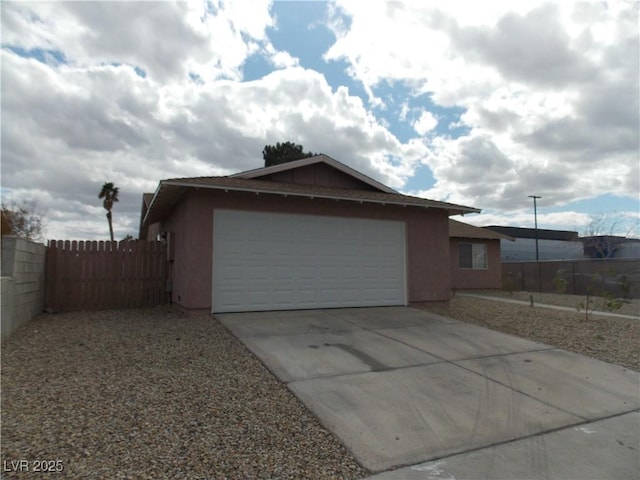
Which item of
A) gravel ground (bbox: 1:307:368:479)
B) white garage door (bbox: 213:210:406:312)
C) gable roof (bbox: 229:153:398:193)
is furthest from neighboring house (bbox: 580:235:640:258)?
gravel ground (bbox: 1:307:368:479)

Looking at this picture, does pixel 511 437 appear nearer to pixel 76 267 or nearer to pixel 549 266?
pixel 76 267

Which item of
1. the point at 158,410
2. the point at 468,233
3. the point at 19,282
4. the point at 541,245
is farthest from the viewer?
the point at 541,245

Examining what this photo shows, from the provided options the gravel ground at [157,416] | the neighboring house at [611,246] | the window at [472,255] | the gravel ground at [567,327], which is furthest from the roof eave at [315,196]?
the neighboring house at [611,246]

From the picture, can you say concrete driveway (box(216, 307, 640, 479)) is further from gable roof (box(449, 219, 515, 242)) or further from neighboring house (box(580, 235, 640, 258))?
neighboring house (box(580, 235, 640, 258))

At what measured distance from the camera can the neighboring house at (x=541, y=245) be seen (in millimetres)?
45938

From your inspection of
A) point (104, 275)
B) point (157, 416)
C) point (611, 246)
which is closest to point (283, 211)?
point (104, 275)

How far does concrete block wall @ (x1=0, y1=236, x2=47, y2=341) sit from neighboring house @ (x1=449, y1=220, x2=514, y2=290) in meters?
16.1

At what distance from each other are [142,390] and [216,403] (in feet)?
3.01

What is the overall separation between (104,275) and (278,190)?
5.39 m

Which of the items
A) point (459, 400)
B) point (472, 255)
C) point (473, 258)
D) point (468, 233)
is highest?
point (468, 233)

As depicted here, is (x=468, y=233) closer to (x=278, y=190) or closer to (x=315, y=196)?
(x=315, y=196)

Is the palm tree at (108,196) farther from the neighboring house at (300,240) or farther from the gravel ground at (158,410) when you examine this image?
the gravel ground at (158,410)

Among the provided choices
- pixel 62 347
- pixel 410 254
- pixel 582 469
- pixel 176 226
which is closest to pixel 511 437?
pixel 582 469

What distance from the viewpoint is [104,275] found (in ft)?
35.7
